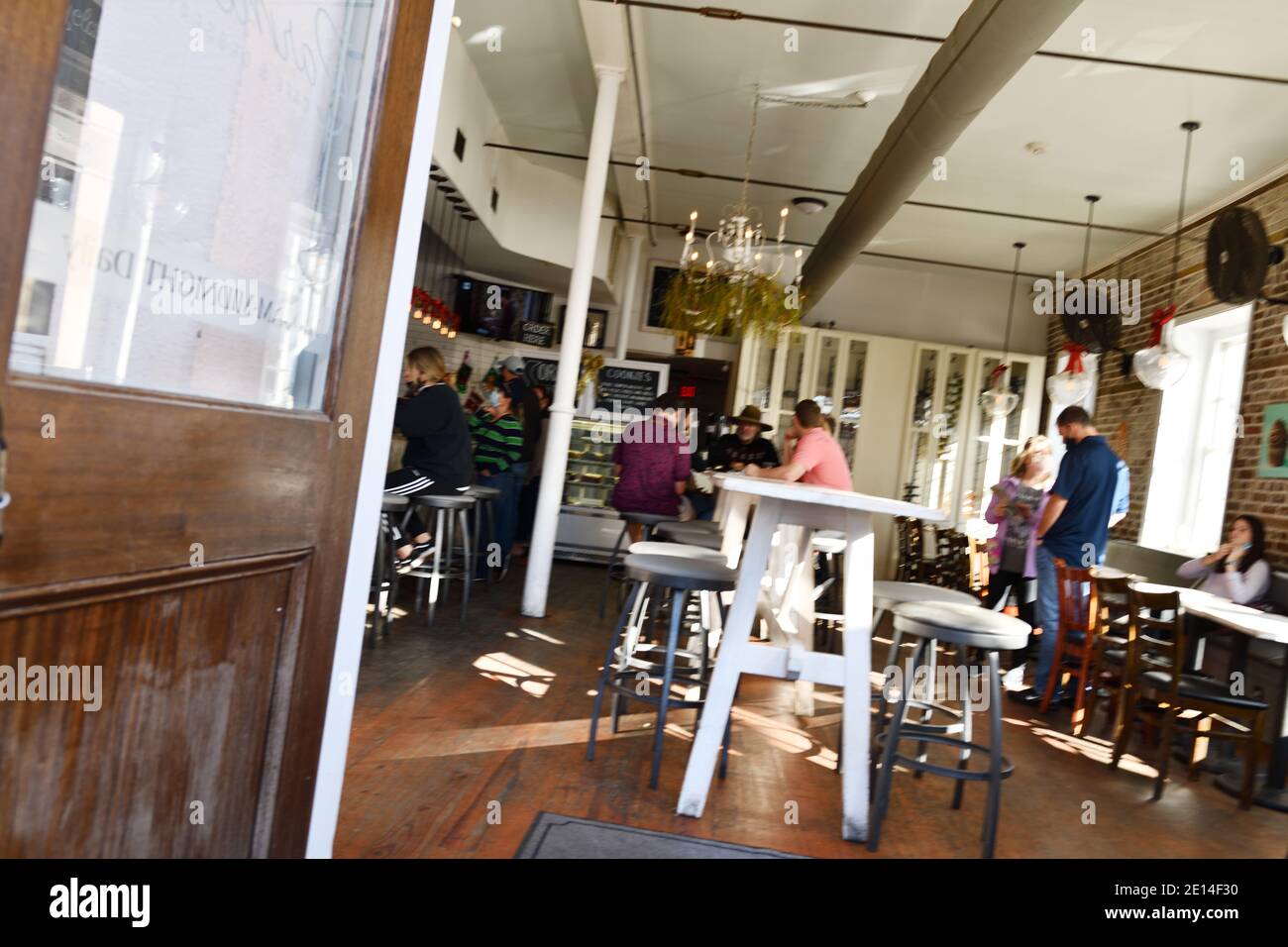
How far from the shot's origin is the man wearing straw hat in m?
7.46

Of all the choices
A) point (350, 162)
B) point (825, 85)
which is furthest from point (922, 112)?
point (350, 162)

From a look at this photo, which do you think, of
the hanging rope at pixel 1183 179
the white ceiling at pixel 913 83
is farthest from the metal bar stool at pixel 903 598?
the hanging rope at pixel 1183 179

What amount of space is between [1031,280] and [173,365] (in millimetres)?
10833

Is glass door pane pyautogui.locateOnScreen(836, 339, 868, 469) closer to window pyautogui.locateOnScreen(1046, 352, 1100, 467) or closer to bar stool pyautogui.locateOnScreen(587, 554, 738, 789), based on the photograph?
window pyautogui.locateOnScreen(1046, 352, 1100, 467)

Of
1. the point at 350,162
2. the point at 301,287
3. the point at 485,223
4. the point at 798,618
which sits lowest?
the point at 798,618

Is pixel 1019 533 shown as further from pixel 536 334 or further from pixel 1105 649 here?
pixel 536 334

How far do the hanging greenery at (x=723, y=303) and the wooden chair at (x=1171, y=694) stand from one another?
284 cm

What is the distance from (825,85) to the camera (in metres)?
6.42

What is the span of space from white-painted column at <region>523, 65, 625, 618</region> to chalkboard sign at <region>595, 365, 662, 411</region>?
12.0ft

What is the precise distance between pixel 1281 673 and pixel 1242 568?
4.56 feet

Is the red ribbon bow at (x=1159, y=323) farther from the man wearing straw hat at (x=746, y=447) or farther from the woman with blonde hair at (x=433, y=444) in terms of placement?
the woman with blonde hair at (x=433, y=444)

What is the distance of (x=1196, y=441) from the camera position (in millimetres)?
7684

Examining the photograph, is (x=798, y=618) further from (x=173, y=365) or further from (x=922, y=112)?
(x=173, y=365)

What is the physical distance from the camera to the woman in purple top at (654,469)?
6.44m
